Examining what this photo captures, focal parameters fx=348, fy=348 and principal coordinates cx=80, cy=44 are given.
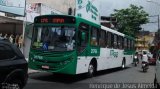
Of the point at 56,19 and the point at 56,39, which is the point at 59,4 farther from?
the point at 56,39

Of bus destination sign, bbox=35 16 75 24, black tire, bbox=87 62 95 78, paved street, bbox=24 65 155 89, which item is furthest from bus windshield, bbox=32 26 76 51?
black tire, bbox=87 62 95 78

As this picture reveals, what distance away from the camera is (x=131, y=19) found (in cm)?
5456

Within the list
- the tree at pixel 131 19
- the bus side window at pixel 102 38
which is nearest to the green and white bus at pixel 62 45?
the bus side window at pixel 102 38

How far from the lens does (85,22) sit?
16.2m

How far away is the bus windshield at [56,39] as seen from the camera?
49.3 feet

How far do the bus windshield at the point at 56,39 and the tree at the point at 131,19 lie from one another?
38.4m

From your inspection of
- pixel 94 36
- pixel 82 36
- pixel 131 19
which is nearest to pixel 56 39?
pixel 82 36

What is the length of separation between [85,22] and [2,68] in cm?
808

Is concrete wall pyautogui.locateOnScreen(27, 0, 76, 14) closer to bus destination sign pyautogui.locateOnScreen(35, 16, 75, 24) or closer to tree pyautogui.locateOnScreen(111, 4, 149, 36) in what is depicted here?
tree pyautogui.locateOnScreen(111, 4, 149, 36)

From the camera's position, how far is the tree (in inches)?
2119

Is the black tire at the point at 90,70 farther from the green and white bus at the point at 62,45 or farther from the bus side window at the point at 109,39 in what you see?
the bus side window at the point at 109,39

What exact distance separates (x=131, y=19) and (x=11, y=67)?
46840 mm

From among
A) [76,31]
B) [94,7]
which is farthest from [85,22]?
[94,7]

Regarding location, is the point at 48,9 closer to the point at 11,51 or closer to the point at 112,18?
the point at 11,51
